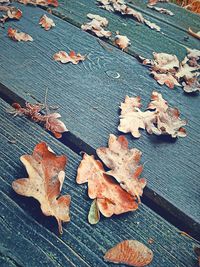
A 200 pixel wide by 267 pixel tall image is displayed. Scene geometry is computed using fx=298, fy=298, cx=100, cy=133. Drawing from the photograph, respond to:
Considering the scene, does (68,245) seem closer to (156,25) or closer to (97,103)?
(97,103)

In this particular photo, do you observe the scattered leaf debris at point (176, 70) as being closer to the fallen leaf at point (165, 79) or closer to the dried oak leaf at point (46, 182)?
the fallen leaf at point (165, 79)

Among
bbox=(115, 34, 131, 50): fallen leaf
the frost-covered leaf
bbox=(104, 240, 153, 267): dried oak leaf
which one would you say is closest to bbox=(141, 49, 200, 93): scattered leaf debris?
bbox=(115, 34, 131, 50): fallen leaf

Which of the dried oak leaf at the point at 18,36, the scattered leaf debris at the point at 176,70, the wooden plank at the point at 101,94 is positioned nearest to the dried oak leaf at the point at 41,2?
the wooden plank at the point at 101,94

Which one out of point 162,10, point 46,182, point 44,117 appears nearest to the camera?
point 46,182

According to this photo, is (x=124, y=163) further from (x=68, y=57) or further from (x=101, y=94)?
(x=68, y=57)

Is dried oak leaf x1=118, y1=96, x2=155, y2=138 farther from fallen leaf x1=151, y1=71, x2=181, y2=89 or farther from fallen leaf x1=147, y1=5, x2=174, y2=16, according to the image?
fallen leaf x1=147, y1=5, x2=174, y2=16

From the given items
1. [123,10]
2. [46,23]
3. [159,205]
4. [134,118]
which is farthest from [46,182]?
[123,10]
